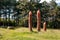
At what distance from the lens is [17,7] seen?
137 feet

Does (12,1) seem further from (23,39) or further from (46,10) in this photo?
(23,39)

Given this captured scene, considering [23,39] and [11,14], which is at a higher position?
[11,14]

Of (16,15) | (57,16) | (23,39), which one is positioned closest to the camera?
(23,39)

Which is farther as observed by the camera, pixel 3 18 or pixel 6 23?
pixel 3 18

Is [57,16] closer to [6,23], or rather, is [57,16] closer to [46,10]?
[46,10]

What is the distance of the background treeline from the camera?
4006 centimetres

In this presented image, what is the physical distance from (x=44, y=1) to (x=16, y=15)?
6984mm

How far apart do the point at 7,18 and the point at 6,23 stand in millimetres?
4061

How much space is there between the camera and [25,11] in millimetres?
40500

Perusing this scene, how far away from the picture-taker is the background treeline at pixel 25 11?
131 ft

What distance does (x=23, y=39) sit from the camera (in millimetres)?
16469

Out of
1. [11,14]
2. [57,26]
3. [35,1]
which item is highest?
[35,1]

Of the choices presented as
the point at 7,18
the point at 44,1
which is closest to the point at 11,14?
the point at 7,18

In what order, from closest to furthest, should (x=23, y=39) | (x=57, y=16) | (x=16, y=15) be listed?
(x=23, y=39) < (x=57, y=16) < (x=16, y=15)
